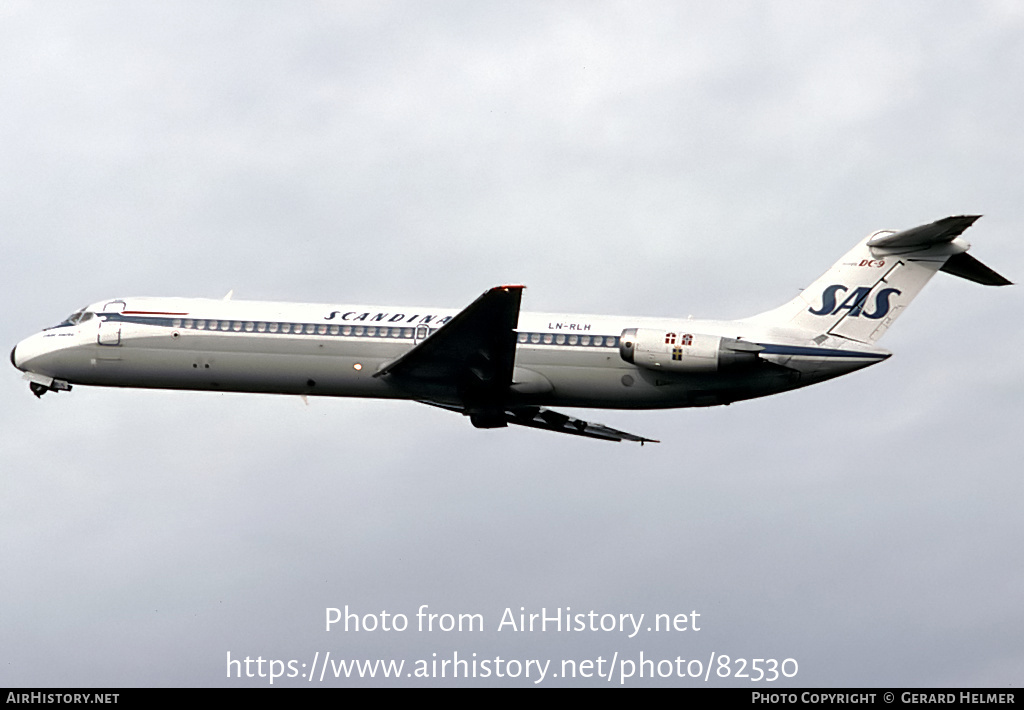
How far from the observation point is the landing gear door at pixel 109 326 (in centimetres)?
3750

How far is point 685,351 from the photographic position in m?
33.2

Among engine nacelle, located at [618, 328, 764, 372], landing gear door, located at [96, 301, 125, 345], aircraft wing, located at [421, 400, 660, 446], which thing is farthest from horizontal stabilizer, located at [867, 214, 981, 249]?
landing gear door, located at [96, 301, 125, 345]

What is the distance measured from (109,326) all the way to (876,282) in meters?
19.1

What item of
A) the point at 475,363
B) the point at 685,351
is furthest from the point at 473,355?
the point at 685,351

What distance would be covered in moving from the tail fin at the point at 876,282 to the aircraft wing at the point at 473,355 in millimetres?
6405

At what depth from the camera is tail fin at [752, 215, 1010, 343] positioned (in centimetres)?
3444

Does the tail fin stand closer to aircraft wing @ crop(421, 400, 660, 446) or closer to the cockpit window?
aircraft wing @ crop(421, 400, 660, 446)

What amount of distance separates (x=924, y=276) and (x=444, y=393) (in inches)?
459

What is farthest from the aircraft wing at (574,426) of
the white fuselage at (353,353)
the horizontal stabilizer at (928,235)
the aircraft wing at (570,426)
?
the horizontal stabilizer at (928,235)

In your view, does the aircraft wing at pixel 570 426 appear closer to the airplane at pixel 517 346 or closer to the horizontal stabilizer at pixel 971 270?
the airplane at pixel 517 346

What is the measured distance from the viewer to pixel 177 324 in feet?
121
